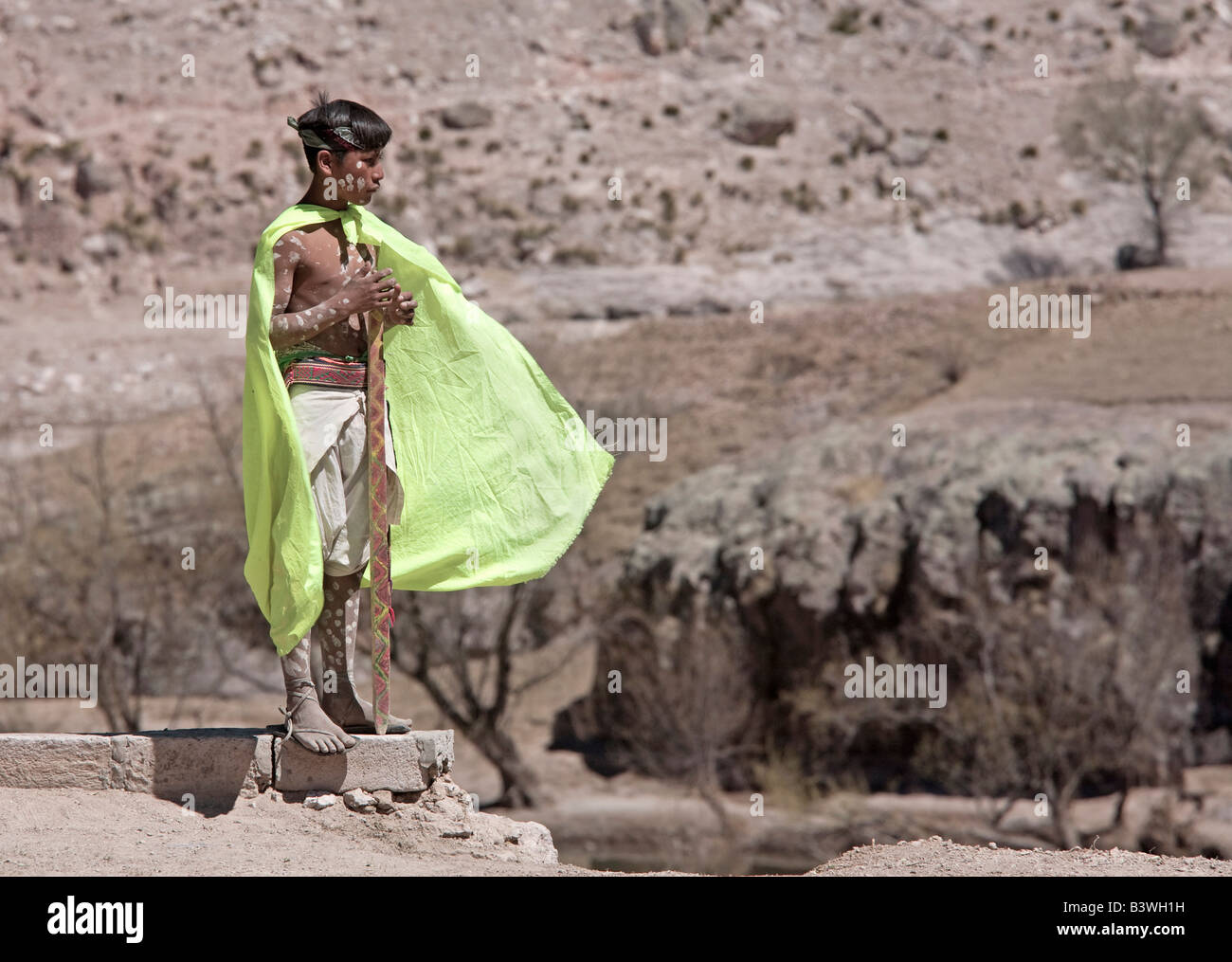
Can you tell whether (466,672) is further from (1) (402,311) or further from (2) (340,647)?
(1) (402,311)

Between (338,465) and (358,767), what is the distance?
1094 millimetres

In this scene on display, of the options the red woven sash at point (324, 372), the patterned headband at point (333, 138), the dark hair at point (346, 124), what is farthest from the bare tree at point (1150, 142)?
the red woven sash at point (324, 372)

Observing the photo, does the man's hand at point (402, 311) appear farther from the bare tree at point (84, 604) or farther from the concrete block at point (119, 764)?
the bare tree at point (84, 604)

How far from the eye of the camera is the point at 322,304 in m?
5.49

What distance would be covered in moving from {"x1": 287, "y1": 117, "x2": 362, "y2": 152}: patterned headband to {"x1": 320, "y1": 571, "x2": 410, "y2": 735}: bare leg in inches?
60.8

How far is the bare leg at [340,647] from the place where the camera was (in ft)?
18.9

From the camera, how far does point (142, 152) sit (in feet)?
185

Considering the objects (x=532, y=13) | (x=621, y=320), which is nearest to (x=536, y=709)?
(x=621, y=320)

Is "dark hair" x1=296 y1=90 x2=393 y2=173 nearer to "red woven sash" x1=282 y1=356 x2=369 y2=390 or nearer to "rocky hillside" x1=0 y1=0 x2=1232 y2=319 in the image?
"red woven sash" x1=282 y1=356 x2=369 y2=390

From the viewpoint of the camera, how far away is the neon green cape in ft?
19.0

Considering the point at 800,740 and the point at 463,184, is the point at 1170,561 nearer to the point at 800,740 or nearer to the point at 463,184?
the point at 800,740

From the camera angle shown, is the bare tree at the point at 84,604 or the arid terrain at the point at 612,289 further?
the bare tree at the point at 84,604

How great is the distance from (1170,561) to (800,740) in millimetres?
5993

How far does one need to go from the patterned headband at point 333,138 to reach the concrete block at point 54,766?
231cm
